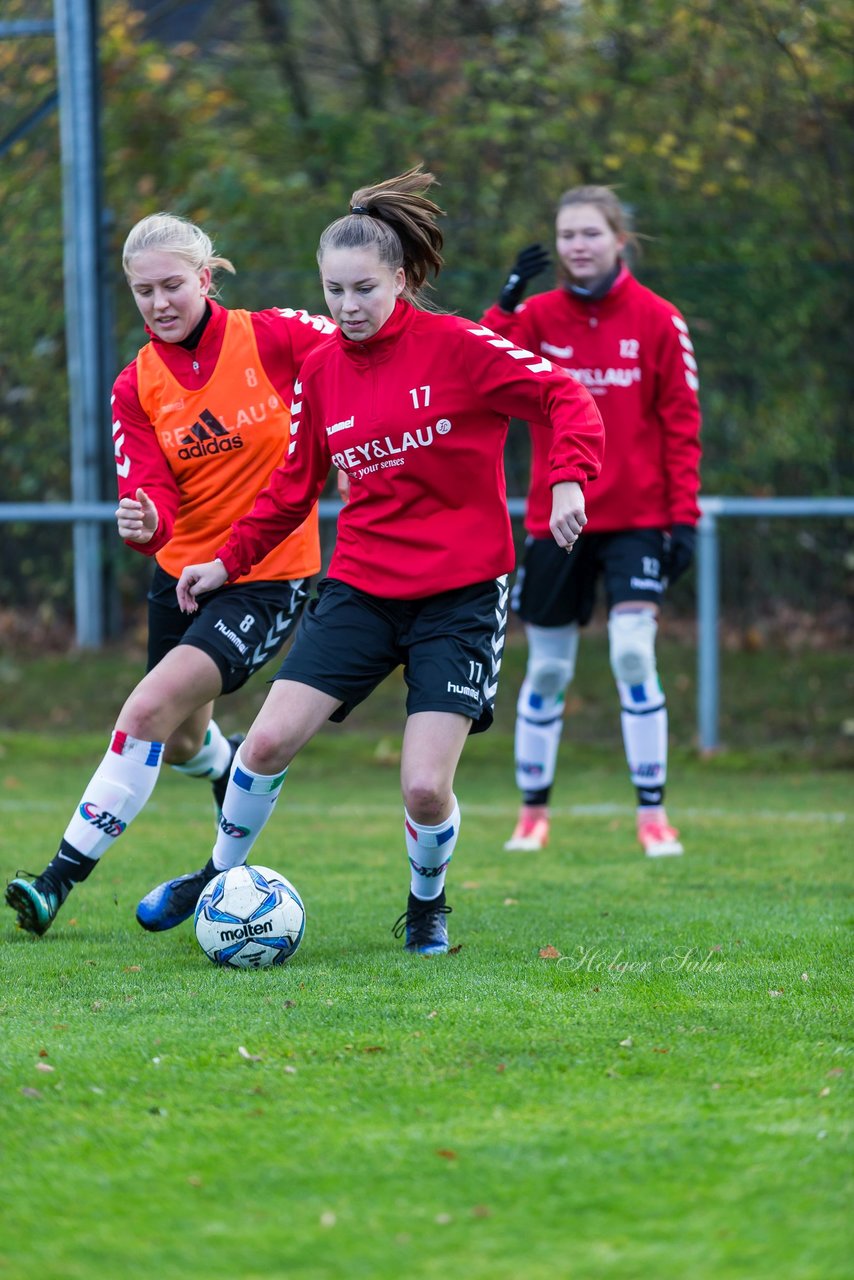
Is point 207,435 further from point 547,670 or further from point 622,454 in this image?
point 547,670

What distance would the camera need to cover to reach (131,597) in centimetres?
1209

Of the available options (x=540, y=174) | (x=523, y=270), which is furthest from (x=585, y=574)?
(x=540, y=174)

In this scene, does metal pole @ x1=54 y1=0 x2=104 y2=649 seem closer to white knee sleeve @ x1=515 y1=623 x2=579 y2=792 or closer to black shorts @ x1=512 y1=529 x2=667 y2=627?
white knee sleeve @ x1=515 y1=623 x2=579 y2=792

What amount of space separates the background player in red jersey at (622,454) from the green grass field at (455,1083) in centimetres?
73

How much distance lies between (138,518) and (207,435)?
50 cm

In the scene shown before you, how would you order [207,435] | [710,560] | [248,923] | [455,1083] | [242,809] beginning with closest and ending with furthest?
[455,1083]
[248,923]
[242,809]
[207,435]
[710,560]

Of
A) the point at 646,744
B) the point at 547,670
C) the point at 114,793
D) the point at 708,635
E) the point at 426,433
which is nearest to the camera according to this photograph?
the point at 426,433

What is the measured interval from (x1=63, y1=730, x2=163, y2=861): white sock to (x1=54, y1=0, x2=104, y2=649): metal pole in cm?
687

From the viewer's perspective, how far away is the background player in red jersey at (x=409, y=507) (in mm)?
4504

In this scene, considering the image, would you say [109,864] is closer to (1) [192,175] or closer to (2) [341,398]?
(2) [341,398]

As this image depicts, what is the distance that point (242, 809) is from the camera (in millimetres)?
4746

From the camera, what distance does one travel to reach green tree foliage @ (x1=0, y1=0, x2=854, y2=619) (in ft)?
36.6

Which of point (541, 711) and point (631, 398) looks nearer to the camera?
point (631, 398)

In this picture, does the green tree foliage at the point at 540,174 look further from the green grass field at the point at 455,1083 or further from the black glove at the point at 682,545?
the green grass field at the point at 455,1083
